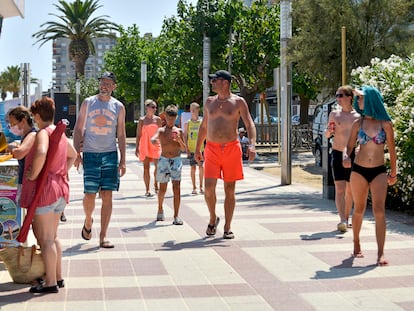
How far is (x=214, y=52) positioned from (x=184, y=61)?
2.13m

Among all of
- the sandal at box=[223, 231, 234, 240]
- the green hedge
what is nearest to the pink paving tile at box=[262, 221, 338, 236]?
the sandal at box=[223, 231, 234, 240]

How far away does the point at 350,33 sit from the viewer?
57.7 feet

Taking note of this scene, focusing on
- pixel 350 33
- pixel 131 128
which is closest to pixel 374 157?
pixel 350 33

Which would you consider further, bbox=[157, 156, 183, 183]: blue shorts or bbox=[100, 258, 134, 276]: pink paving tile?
bbox=[157, 156, 183, 183]: blue shorts

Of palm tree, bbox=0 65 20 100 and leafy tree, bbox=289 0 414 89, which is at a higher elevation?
palm tree, bbox=0 65 20 100

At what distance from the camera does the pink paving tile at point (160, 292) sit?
6.02m

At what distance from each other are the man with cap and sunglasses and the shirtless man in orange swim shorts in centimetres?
119

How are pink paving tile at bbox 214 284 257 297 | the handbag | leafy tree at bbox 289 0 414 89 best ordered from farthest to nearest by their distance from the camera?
leafy tree at bbox 289 0 414 89, the handbag, pink paving tile at bbox 214 284 257 297

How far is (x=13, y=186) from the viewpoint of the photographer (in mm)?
6816

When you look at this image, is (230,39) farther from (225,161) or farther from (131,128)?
(131,128)

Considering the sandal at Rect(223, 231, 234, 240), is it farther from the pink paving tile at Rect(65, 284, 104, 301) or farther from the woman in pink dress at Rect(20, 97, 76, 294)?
the woman in pink dress at Rect(20, 97, 76, 294)

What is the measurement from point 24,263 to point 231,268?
1.96m

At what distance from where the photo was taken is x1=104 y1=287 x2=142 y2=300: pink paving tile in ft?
19.6

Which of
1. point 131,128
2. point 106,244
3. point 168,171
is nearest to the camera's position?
point 106,244
